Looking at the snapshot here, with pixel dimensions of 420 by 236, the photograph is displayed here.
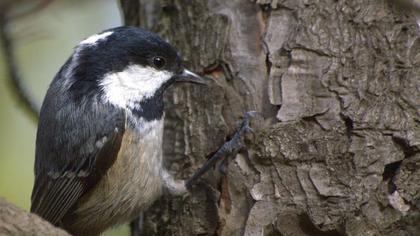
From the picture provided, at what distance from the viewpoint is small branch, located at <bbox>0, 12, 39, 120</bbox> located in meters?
2.76

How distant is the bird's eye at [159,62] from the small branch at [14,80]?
0.61 metres

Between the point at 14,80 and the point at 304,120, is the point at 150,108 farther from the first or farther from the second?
the point at 304,120

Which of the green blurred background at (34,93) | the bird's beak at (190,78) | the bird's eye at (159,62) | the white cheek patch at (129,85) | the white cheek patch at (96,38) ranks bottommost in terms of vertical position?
the green blurred background at (34,93)

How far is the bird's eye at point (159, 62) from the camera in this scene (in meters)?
3.39

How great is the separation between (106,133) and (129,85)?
26 cm

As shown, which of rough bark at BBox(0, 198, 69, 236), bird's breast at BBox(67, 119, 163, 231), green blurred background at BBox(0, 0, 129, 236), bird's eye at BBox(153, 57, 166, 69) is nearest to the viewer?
rough bark at BBox(0, 198, 69, 236)

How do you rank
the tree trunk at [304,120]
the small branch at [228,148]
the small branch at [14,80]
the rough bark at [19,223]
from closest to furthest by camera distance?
the rough bark at [19,223] < the small branch at [14,80] < the tree trunk at [304,120] < the small branch at [228,148]

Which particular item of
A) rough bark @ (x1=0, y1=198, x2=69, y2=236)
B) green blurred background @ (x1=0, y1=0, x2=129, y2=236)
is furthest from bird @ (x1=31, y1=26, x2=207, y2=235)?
rough bark @ (x1=0, y1=198, x2=69, y2=236)

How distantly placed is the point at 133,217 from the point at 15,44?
3.55ft

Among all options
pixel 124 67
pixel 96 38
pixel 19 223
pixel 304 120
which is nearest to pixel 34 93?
pixel 96 38

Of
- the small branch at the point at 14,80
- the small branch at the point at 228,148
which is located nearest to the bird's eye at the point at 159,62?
the small branch at the point at 228,148

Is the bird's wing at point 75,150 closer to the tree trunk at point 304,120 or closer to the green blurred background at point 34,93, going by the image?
the tree trunk at point 304,120

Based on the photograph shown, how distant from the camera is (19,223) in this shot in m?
2.32

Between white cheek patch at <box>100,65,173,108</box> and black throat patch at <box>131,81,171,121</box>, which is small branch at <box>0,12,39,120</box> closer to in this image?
white cheek patch at <box>100,65,173,108</box>
